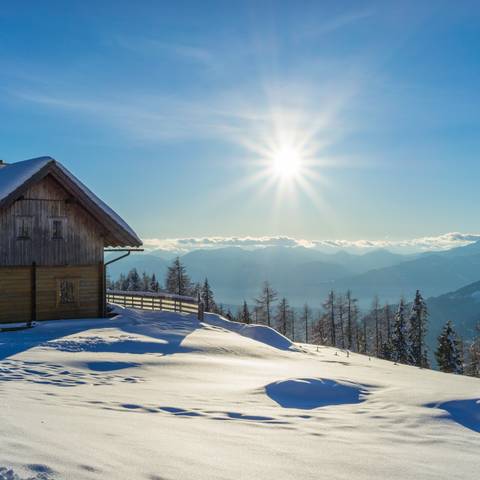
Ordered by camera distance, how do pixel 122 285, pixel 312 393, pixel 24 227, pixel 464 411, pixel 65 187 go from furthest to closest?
pixel 122 285 < pixel 65 187 < pixel 24 227 < pixel 312 393 < pixel 464 411

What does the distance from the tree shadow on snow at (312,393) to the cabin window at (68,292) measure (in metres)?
16.0

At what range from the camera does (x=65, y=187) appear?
2314 centimetres

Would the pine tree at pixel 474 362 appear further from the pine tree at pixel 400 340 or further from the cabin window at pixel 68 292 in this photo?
the cabin window at pixel 68 292

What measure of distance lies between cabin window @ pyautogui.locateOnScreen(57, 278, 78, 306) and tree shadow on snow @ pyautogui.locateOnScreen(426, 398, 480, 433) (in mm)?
19156

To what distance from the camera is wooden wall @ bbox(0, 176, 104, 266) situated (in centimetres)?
2216

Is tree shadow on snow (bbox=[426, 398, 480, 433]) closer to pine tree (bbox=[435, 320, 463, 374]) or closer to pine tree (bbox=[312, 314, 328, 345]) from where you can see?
pine tree (bbox=[435, 320, 463, 374])

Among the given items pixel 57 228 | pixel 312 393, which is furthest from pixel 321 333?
pixel 312 393

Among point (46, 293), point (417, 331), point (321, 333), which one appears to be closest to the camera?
point (46, 293)

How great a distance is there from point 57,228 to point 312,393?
675 inches

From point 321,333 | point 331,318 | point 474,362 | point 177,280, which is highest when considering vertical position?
point 177,280

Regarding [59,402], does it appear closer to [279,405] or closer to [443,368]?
[279,405]

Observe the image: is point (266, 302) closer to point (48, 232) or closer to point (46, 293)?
point (46, 293)

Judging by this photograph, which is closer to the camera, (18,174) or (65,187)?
(18,174)

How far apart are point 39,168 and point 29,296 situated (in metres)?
5.98
